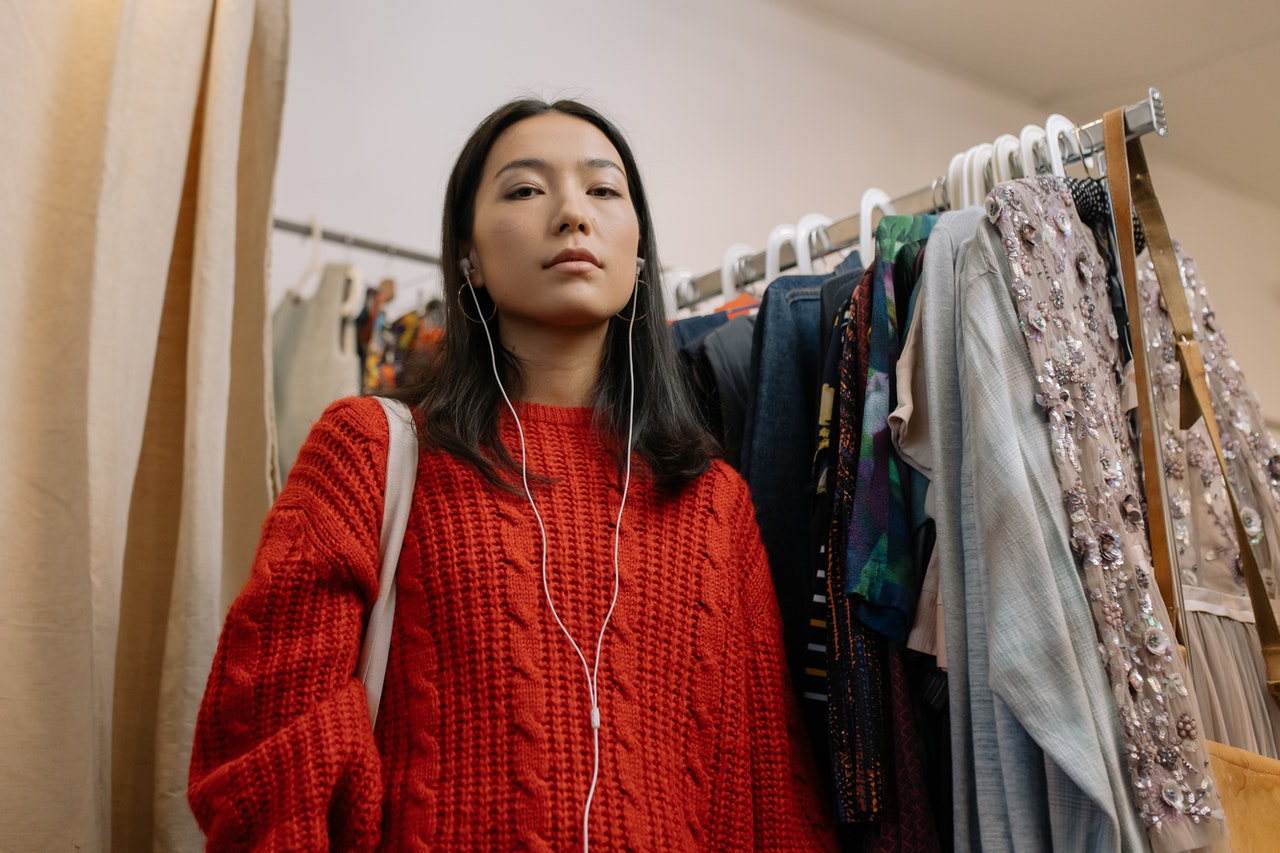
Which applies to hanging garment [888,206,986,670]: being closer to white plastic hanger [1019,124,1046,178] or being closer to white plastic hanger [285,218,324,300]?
white plastic hanger [1019,124,1046,178]

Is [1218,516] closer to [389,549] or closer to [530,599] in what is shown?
[530,599]

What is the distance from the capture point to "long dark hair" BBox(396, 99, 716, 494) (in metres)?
1.14

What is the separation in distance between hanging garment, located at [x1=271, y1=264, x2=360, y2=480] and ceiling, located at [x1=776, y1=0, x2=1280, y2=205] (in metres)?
1.67

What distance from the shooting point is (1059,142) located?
1308 millimetres

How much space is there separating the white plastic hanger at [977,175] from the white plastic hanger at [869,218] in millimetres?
141

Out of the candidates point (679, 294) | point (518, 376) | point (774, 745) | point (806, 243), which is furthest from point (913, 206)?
point (774, 745)

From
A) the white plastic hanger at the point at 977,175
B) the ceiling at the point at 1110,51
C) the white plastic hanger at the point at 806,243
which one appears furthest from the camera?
the ceiling at the point at 1110,51

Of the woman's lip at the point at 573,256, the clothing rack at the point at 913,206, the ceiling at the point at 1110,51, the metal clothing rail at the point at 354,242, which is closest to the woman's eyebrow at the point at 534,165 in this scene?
the woman's lip at the point at 573,256

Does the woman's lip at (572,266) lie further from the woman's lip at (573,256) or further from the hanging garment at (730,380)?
the hanging garment at (730,380)

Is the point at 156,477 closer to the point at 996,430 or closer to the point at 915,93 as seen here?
the point at 996,430

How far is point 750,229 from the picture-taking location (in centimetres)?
280

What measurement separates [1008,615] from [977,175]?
0.67m

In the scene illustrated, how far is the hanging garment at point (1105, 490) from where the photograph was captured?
3.06 feet

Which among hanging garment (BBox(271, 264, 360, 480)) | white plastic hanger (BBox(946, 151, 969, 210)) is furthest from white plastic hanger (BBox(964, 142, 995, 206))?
hanging garment (BBox(271, 264, 360, 480))
